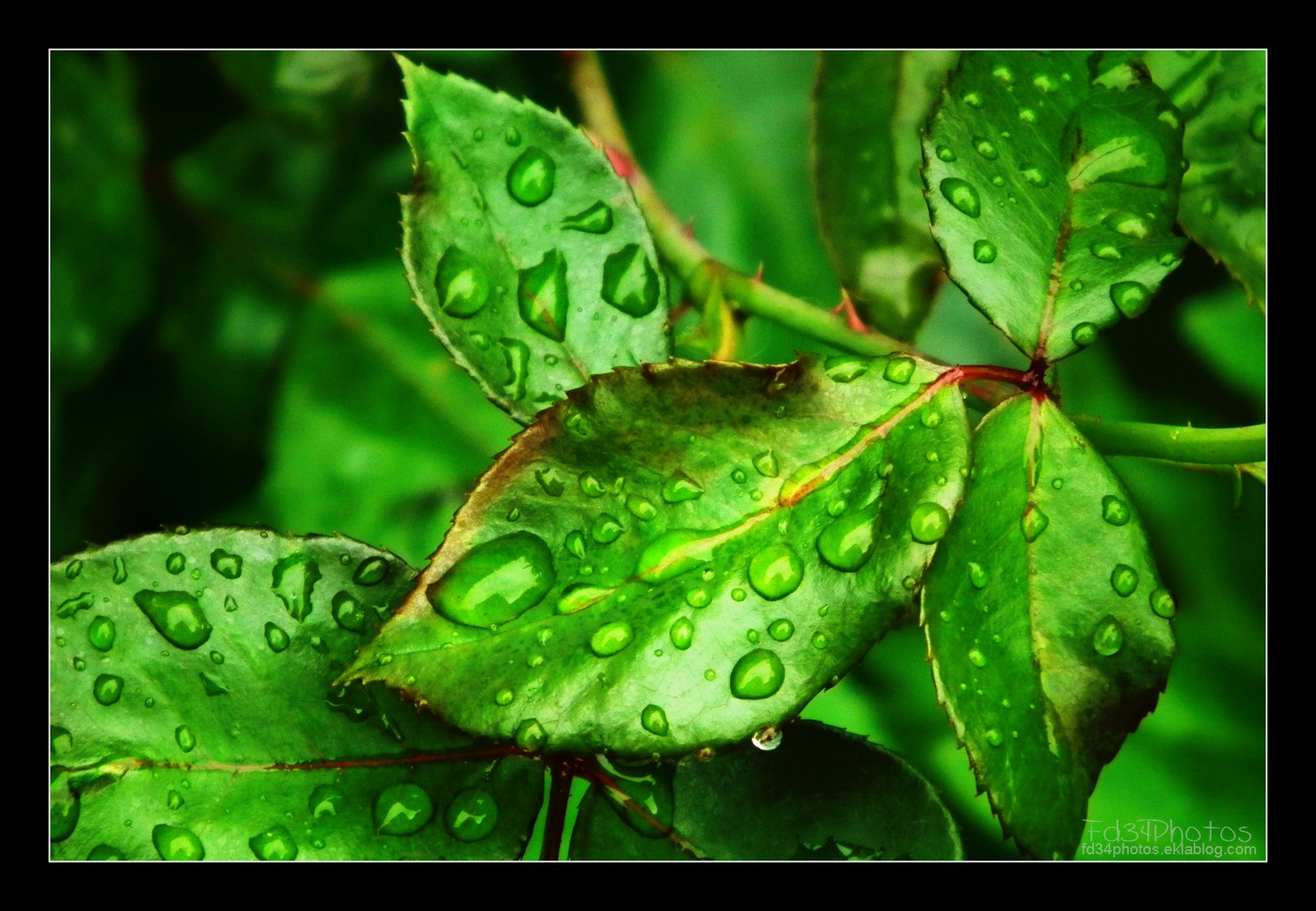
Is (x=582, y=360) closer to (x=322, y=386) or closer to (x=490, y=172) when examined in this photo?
(x=490, y=172)

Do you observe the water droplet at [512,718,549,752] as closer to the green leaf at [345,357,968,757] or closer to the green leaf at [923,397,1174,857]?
the green leaf at [345,357,968,757]

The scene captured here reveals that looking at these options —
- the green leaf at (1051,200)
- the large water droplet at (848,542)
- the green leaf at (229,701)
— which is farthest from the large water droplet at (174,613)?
the green leaf at (1051,200)

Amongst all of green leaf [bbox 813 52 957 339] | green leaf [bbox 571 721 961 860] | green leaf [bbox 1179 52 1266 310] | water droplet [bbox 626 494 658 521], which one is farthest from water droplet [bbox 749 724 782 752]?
green leaf [bbox 1179 52 1266 310]

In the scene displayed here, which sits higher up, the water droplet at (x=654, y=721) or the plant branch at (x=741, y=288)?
the plant branch at (x=741, y=288)

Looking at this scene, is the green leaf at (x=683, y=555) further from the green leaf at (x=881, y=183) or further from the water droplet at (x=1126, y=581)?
the green leaf at (x=881, y=183)

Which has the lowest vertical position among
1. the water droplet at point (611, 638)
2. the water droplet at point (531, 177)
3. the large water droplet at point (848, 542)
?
the water droplet at point (611, 638)

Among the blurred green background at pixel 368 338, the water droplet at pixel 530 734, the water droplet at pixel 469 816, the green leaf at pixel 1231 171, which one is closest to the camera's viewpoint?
the water droplet at pixel 530 734

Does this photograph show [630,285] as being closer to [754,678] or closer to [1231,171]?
[754,678]
